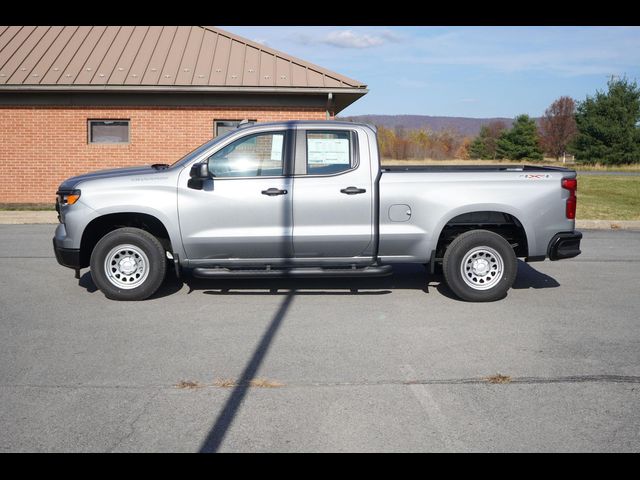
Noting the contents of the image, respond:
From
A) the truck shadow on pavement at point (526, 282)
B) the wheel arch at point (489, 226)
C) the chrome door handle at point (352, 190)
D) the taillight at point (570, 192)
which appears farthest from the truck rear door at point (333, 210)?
the taillight at point (570, 192)

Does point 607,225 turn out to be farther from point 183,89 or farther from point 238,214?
point 238,214

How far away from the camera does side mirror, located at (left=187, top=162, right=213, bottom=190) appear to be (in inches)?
A: 308

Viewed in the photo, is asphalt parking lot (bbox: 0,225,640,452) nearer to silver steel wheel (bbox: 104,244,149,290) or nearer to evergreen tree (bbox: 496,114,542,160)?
silver steel wheel (bbox: 104,244,149,290)

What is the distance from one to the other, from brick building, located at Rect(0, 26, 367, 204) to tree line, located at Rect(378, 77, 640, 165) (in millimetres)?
45233

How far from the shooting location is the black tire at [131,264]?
808 cm

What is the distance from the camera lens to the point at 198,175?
784cm

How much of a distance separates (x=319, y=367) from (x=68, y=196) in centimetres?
398

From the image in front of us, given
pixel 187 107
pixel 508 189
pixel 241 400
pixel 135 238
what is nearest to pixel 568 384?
pixel 241 400

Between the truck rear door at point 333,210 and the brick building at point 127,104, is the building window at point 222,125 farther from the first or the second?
the truck rear door at point 333,210

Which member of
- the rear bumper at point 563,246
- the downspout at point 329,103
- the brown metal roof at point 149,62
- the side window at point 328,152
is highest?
the brown metal roof at point 149,62

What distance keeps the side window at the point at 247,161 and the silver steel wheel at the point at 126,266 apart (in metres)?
1.27

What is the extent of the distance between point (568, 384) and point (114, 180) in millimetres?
5242
